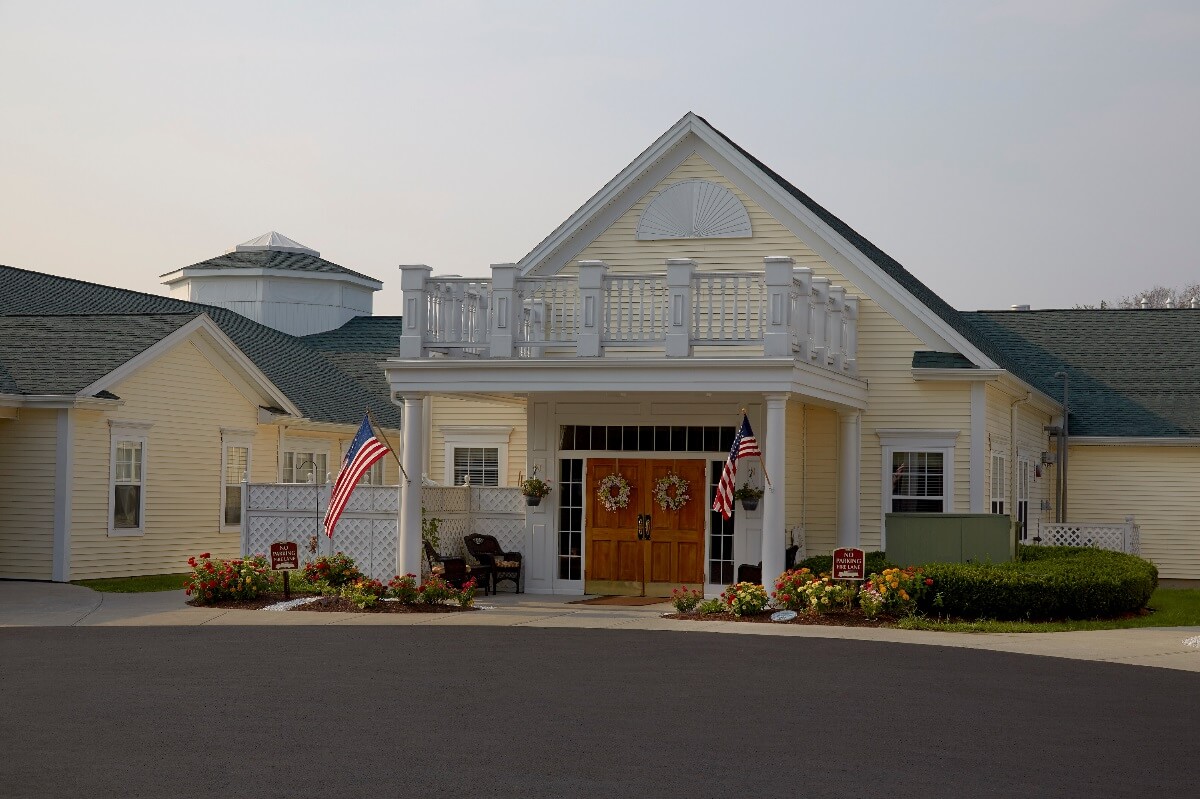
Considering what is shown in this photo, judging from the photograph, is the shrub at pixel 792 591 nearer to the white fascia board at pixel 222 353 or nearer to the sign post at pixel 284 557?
the sign post at pixel 284 557

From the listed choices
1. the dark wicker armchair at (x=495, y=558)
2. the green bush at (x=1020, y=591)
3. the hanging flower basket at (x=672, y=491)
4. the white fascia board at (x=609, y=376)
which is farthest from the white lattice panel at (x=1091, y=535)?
the dark wicker armchair at (x=495, y=558)

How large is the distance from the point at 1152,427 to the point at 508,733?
23.2 meters

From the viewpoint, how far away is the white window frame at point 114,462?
2591 centimetres

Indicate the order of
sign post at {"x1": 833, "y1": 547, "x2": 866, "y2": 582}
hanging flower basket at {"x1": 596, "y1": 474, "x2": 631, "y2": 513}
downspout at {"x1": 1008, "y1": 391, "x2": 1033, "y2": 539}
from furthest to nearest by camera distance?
downspout at {"x1": 1008, "y1": 391, "x2": 1033, "y2": 539}
hanging flower basket at {"x1": 596, "y1": 474, "x2": 631, "y2": 513}
sign post at {"x1": 833, "y1": 547, "x2": 866, "y2": 582}

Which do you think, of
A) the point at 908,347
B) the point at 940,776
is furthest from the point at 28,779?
the point at 908,347

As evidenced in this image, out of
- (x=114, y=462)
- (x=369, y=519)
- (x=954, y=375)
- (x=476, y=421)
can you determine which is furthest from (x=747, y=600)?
(x=114, y=462)

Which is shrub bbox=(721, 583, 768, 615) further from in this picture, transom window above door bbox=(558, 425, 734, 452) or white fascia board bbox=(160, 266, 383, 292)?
white fascia board bbox=(160, 266, 383, 292)

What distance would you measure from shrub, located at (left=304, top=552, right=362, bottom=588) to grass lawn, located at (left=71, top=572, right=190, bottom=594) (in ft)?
11.3

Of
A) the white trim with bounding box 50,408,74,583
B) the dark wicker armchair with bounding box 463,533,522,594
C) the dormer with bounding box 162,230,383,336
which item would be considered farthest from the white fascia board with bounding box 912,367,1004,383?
the dormer with bounding box 162,230,383,336

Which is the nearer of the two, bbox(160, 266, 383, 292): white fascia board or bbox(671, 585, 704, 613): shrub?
bbox(671, 585, 704, 613): shrub

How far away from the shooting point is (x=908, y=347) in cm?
2445

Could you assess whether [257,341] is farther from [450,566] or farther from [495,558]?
[450,566]

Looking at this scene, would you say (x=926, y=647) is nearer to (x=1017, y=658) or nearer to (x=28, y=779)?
(x=1017, y=658)

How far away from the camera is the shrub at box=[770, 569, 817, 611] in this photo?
1973cm
